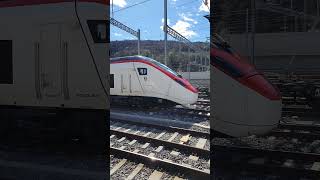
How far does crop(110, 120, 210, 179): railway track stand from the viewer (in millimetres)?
6078

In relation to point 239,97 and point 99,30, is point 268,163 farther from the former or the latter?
point 99,30

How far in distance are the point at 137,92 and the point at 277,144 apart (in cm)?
1170

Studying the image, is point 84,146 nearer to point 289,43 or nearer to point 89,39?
point 89,39

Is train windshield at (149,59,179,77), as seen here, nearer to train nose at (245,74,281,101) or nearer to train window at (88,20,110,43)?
train window at (88,20,110,43)

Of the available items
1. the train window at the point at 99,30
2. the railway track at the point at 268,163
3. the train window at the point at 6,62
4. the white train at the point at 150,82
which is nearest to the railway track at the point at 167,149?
the railway track at the point at 268,163

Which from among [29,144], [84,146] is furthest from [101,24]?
[29,144]

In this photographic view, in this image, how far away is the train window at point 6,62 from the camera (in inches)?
220

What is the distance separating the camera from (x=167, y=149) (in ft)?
25.2

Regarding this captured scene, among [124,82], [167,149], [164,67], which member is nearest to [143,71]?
[164,67]

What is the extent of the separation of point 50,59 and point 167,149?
10.6 feet

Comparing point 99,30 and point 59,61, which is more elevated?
point 99,30

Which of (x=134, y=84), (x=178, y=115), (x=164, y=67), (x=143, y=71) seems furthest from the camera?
(x=134, y=84)

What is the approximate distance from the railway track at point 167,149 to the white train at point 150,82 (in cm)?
469

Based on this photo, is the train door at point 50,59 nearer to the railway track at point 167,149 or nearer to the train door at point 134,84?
the railway track at point 167,149
